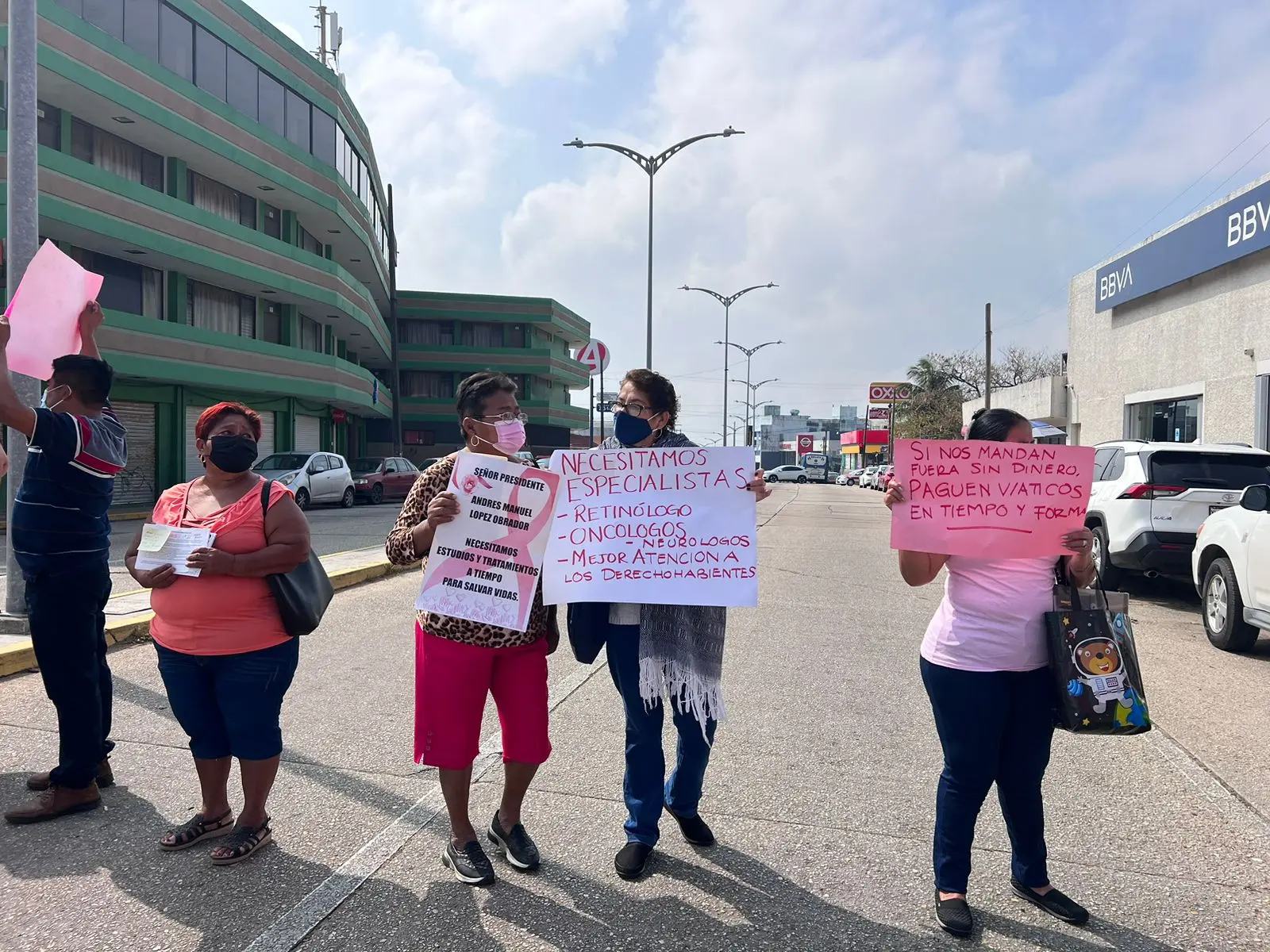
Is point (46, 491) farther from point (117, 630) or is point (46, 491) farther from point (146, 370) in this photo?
point (146, 370)

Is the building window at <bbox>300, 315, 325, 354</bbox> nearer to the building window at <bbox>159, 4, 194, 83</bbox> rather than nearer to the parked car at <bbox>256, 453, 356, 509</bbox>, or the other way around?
the parked car at <bbox>256, 453, 356, 509</bbox>

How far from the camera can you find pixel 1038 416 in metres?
32.6

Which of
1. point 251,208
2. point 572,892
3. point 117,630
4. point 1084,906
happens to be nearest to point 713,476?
point 572,892

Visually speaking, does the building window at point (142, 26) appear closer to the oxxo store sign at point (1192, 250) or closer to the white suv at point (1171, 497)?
the white suv at point (1171, 497)

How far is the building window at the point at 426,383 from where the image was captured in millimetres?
57875

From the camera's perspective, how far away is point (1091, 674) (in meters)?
3.08

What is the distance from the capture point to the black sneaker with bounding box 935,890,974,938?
120 inches

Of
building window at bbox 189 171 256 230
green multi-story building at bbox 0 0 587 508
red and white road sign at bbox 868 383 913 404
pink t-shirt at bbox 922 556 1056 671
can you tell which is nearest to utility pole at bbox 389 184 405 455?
green multi-story building at bbox 0 0 587 508

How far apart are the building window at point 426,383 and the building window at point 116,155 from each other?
3201 cm

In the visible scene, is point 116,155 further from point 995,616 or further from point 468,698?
point 995,616

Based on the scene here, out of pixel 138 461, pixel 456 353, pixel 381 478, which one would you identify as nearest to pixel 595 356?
pixel 381 478

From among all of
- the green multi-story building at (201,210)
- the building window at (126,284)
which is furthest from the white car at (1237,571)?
the building window at (126,284)

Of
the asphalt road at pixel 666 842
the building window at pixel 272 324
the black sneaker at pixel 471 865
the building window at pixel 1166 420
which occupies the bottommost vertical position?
the asphalt road at pixel 666 842

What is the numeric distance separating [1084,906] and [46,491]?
429cm
